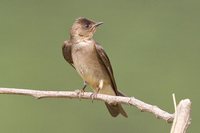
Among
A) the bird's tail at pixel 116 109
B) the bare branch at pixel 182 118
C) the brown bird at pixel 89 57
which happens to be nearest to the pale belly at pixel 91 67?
the brown bird at pixel 89 57

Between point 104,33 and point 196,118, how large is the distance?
2.93 ft

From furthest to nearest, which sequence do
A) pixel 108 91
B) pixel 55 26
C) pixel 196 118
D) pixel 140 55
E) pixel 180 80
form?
pixel 55 26 → pixel 140 55 → pixel 180 80 → pixel 196 118 → pixel 108 91

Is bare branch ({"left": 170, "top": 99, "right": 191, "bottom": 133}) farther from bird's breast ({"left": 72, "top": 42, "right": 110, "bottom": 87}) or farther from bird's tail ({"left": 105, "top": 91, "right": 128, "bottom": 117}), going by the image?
bird's breast ({"left": 72, "top": 42, "right": 110, "bottom": 87})

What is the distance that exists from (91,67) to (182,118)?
1095mm

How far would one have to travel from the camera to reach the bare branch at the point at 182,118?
4.74 ft

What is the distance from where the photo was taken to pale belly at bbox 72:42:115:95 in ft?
8.21

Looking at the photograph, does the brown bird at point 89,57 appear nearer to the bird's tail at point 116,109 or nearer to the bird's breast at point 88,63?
the bird's breast at point 88,63

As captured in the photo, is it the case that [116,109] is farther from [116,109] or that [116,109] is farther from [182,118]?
[182,118]

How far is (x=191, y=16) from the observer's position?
4523 millimetres

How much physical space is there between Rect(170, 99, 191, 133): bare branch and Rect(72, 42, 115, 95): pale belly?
1.00 metres

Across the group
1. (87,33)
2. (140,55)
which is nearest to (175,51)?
(140,55)

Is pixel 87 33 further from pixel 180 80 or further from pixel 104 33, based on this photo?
pixel 104 33

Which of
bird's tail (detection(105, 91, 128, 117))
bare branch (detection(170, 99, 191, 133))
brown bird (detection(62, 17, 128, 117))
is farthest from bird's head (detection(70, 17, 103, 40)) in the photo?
bare branch (detection(170, 99, 191, 133))

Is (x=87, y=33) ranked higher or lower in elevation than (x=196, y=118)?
higher
